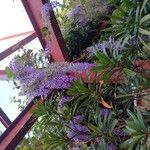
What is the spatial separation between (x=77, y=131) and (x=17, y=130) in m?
0.60

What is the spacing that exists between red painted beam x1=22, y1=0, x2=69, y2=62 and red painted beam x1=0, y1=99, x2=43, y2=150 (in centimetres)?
61

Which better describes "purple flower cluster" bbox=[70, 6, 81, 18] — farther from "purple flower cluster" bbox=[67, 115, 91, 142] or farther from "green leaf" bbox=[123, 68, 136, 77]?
"green leaf" bbox=[123, 68, 136, 77]

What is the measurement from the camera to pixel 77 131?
2.85 m

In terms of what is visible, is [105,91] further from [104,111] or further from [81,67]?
[81,67]

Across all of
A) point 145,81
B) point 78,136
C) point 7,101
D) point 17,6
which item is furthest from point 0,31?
point 145,81

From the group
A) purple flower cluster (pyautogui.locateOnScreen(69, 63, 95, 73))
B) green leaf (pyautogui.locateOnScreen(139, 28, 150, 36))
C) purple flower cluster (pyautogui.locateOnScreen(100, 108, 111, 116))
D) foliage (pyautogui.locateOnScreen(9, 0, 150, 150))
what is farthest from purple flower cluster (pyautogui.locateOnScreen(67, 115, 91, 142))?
green leaf (pyautogui.locateOnScreen(139, 28, 150, 36))

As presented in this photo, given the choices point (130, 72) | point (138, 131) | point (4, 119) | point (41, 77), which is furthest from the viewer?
point (4, 119)

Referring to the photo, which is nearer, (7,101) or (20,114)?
(20,114)

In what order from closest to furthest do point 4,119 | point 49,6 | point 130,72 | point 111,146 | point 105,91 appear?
point 130,72 → point 111,146 → point 105,91 → point 49,6 → point 4,119

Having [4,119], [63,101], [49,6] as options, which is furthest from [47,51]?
[4,119]

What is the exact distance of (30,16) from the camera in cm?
361

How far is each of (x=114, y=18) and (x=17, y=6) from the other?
163 cm

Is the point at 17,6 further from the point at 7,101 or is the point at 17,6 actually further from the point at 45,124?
the point at 45,124

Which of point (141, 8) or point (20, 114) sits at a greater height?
point (141, 8)
